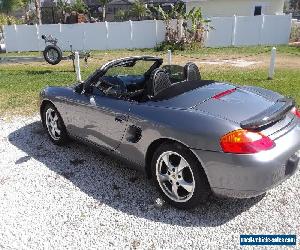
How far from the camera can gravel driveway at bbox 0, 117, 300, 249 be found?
10.4 ft

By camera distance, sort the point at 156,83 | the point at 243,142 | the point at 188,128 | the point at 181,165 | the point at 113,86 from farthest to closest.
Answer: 1. the point at 113,86
2. the point at 156,83
3. the point at 181,165
4. the point at 188,128
5. the point at 243,142

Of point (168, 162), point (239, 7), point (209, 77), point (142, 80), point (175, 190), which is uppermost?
point (239, 7)

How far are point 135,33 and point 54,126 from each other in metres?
18.0

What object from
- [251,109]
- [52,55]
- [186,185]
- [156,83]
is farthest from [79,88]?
[52,55]

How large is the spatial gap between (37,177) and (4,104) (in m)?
4.24

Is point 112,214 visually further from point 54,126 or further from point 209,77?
point 209,77

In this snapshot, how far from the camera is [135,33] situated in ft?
73.0

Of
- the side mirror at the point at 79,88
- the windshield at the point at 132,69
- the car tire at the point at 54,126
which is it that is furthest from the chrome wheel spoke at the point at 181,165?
the car tire at the point at 54,126

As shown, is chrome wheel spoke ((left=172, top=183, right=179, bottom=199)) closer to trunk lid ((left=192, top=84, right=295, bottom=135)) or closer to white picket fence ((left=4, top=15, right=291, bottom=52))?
trunk lid ((left=192, top=84, right=295, bottom=135))

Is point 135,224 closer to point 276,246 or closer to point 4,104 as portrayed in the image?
point 276,246

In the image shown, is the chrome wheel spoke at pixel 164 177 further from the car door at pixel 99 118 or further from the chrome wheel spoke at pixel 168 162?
the car door at pixel 99 118

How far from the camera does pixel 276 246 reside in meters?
2.99

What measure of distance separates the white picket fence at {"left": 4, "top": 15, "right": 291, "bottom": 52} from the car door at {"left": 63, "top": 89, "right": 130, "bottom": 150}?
1789 centimetres

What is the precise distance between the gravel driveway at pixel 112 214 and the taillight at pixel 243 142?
784mm
